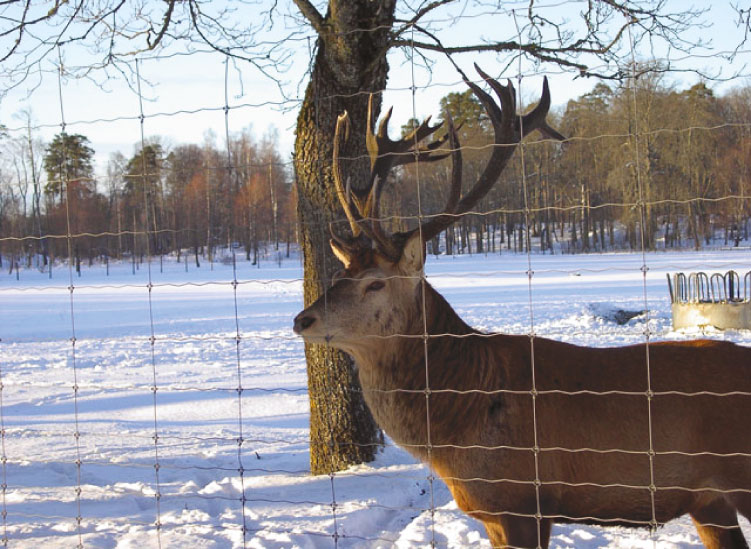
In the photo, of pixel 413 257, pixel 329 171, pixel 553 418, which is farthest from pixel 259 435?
pixel 553 418

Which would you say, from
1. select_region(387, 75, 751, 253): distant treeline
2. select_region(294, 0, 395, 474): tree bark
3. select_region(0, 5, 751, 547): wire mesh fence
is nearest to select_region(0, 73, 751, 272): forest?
select_region(387, 75, 751, 253): distant treeline

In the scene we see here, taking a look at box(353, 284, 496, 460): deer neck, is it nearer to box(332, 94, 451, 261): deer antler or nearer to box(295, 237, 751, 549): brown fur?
box(295, 237, 751, 549): brown fur

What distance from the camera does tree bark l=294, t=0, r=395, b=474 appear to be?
20.0 feet

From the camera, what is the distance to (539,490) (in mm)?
3666

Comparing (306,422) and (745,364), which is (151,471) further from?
(745,364)

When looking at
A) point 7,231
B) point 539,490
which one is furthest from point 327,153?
point 7,231

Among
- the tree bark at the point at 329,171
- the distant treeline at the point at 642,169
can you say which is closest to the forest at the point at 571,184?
the distant treeline at the point at 642,169

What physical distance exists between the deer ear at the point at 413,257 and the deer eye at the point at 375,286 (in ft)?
0.51

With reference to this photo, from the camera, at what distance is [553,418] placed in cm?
371

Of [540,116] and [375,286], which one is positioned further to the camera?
[540,116]

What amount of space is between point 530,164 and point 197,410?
1749 inches

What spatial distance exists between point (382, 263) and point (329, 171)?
2.33 meters

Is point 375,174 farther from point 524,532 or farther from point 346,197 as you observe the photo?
point 524,532

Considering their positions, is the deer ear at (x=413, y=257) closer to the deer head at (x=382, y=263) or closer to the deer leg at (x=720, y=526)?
the deer head at (x=382, y=263)
